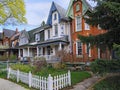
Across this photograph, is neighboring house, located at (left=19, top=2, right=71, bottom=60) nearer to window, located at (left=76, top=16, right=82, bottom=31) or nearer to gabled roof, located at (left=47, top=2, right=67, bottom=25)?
gabled roof, located at (left=47, top=2, right=67, bottom=25)

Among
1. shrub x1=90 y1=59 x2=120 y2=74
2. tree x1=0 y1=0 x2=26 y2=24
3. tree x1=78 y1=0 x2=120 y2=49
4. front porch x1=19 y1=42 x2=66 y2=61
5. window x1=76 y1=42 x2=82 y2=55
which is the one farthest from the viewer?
tree x1=0 y1=0 x2=26 y2=24

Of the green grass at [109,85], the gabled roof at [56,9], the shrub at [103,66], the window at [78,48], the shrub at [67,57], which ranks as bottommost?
the green grass at [109,85]

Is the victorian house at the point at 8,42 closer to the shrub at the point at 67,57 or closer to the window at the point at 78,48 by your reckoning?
the window at the point at 78,48

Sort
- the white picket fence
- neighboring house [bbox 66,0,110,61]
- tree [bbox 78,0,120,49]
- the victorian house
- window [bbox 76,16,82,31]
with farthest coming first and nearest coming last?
the victorian house < window [bbox 76,16,82,31] < neighboring house [bbox 66,0,110,61] < tree [bbox 78,0,120,49] < the white picket fence

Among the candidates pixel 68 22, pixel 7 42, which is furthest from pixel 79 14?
pixel 7 42

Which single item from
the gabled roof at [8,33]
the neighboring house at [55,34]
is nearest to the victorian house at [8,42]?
the gabled roof at [8,33]

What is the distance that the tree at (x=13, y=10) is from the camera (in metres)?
35.8

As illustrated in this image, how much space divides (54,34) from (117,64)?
2121 centimetres

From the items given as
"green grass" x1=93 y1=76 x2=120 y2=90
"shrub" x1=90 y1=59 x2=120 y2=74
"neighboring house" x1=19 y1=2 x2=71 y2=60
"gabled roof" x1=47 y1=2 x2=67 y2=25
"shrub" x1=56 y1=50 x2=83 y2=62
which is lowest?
"green grass" x1=93 y1=76 x2=120 y2=90

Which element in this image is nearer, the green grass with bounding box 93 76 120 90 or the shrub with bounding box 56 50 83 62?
the green grass with bounding box 93 76 120 90

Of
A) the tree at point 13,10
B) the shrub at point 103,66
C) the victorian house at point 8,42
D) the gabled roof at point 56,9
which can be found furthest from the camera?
the victorian house at point 8,42

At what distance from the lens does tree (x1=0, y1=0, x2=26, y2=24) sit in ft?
117

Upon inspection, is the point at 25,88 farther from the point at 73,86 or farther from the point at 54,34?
the point at 54,34

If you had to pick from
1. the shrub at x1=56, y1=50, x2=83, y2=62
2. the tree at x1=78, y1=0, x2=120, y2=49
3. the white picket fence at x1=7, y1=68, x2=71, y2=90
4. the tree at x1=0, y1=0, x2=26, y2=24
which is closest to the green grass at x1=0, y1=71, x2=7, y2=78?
the white picket fence at x1=7, y1=68, x2=71, y2=90
